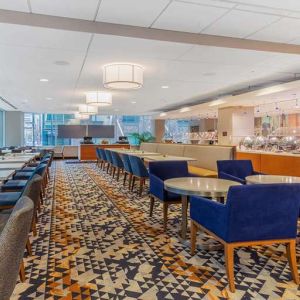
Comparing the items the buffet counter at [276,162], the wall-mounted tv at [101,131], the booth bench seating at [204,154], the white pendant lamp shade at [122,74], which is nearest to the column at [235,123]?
the buffet counter at [276,162]

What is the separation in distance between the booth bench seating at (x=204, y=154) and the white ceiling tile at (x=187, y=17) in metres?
2.57

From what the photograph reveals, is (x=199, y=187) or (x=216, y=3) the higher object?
(x=216, y=3)

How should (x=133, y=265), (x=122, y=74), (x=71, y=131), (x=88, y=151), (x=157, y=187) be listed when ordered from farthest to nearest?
(x=71, y=131)
(x=88, y=151)
(x=122, y=74)
(x=157, y=187)
(x=133, y=265)

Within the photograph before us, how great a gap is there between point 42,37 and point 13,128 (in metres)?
12.5

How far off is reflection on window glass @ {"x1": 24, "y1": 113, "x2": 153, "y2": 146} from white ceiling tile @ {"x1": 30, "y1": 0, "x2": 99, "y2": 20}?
1402cm

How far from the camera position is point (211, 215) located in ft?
8.18

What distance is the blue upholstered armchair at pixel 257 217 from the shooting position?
221 centimetres

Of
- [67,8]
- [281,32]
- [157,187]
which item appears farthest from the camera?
[281,32]

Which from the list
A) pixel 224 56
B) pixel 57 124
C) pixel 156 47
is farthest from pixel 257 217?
pixel 57 124

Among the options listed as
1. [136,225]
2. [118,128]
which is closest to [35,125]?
[118,128]

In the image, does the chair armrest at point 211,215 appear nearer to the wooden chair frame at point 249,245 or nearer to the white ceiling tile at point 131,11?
the wooden chair frame at point 249,245

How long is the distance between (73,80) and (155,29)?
392 centimetres

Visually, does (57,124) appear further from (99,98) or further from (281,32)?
(281,32)

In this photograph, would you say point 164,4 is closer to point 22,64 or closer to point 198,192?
point 198,192
